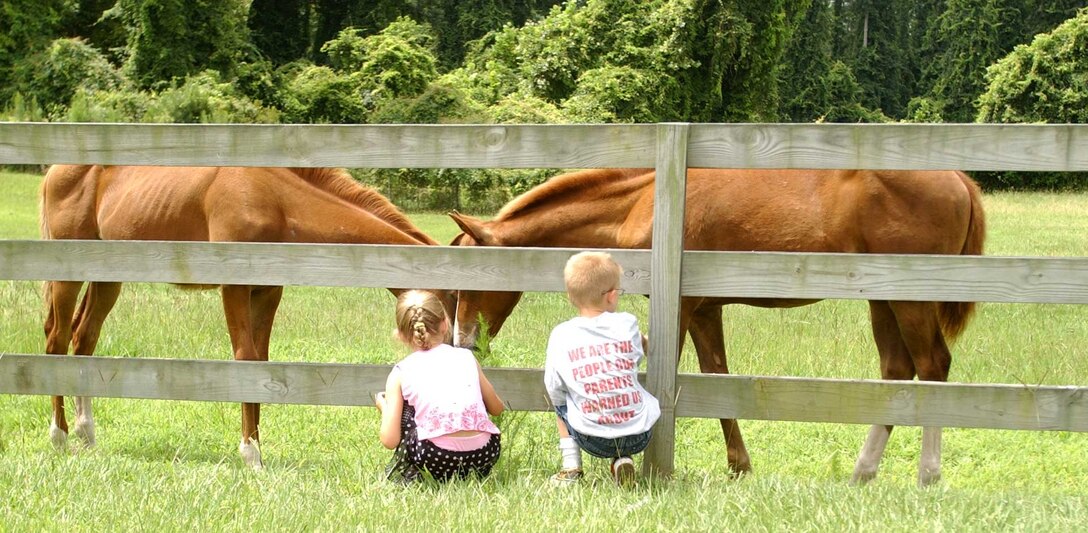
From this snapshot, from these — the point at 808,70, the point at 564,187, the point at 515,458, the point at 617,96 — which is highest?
the point at 564,187

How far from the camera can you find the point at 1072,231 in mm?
21438

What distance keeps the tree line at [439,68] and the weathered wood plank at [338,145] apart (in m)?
22.1

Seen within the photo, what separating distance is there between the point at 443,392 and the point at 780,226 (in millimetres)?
2450

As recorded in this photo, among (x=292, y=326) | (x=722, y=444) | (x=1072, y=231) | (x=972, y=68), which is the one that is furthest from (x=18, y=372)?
(x=972, y=68)

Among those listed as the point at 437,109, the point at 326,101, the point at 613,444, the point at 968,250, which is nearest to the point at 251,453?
the point at 613,444

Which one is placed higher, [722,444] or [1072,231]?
[722,444]

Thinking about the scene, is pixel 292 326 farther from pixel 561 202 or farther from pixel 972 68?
pixel 972 68

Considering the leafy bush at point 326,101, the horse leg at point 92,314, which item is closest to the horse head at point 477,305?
the horse leg at point 92,314

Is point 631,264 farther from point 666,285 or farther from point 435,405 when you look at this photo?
point 435,405

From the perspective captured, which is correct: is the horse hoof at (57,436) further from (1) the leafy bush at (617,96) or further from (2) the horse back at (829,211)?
(1) the leafy bush at (617,96)

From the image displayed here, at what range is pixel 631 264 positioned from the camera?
4.20 m

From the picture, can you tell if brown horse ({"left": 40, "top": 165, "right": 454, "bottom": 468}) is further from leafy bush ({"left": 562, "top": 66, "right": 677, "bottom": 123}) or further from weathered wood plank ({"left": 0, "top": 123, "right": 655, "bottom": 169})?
leafy bush ({"left": 562, "top": 66, "right": 677, "bottom": 123})

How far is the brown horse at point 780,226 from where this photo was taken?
542cm

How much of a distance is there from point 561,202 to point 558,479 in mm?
2136
